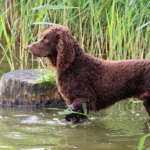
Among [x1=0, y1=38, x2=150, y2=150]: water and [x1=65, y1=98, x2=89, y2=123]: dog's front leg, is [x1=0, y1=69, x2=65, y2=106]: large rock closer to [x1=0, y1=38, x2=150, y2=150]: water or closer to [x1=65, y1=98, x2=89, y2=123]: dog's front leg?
[x1=0, y1=38, x2=150, y2=150]: water

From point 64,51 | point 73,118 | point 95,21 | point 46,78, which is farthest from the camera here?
point 95,21

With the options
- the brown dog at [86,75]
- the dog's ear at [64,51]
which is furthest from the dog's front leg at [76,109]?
the dog's ear at [64,51]

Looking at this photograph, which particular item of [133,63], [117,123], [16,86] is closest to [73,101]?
[117,123]

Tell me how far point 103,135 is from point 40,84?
5.28ft

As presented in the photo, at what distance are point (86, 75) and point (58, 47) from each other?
0.49m

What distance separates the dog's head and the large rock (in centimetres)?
95

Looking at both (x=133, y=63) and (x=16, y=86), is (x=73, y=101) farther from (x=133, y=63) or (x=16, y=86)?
(x=16, y=86)

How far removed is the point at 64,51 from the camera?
3.48 m

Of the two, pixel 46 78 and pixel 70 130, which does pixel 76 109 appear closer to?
pixel 70 130

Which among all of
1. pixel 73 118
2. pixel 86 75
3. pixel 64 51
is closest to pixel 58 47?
pixel 64 51

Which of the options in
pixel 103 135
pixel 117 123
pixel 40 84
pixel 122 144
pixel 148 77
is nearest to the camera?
pixel 122 144

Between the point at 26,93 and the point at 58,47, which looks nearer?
the point at 58,47

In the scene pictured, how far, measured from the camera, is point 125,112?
13.5 ft

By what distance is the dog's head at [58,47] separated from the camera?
11.5 ft
